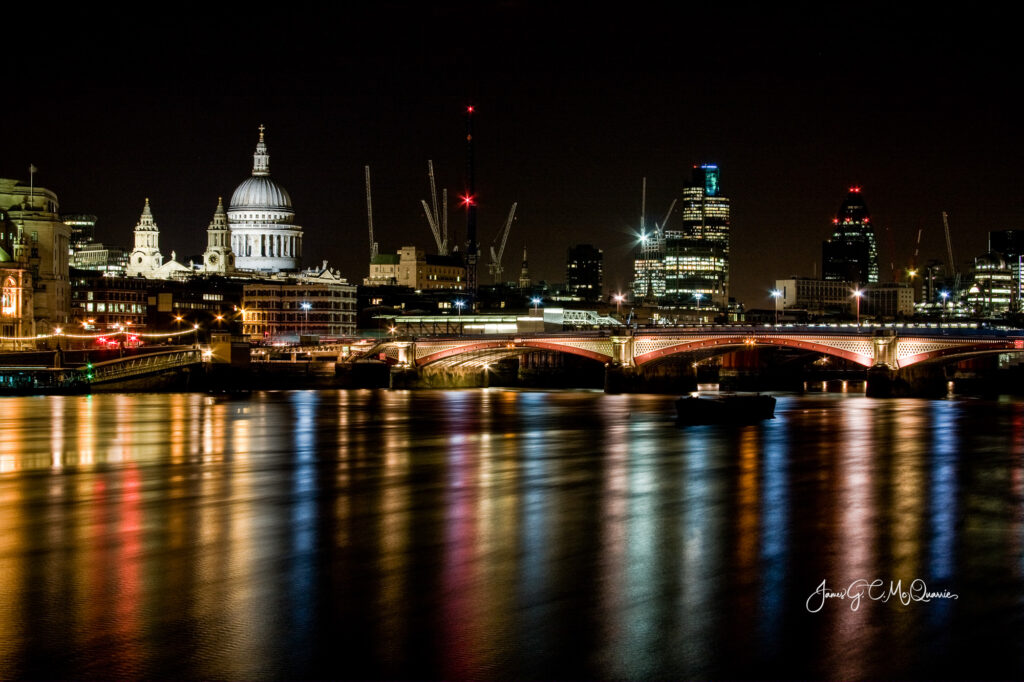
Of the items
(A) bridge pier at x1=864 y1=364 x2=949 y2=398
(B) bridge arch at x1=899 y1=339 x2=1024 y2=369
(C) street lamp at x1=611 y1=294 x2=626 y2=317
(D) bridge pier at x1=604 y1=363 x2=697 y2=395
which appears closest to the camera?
(B) bridge arch at x1=899 y1=339 x2=1024 y2=369

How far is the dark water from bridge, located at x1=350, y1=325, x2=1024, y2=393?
28037 millimetres

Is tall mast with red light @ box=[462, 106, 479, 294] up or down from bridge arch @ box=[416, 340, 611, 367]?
up

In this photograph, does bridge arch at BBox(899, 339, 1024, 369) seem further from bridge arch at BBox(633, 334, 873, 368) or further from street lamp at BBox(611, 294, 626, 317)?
street lamp at BBox(611, 294, 626, 317)

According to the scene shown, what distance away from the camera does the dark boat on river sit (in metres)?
58.1

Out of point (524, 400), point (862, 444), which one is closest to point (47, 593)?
point (862, 444)

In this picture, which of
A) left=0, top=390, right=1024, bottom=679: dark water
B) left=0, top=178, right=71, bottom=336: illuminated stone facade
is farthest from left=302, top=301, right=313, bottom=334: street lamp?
left=0, top=390, right=1024, bottom=679: dark water

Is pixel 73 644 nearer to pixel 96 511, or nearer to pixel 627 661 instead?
pixel 627 661

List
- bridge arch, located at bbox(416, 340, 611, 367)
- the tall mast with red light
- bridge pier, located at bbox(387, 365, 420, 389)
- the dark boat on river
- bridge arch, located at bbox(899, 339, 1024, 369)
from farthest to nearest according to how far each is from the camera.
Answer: the tall mast with red light < bridge pier, located at bbox(387, 365, 420, 389) < bridge arch, located at bbox(416, 340, 611, 367) < bridge arch, located at bbox(899, 339, 1024, 369) < the dark boat on river

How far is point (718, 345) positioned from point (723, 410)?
2463cm

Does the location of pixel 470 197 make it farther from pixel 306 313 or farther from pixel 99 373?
pixel 99 373

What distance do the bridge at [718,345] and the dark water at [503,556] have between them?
92.0 feet

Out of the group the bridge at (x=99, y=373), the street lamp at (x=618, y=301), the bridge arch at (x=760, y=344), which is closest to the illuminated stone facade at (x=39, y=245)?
the bridge at (x=99, y=373)

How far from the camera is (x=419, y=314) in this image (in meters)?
163

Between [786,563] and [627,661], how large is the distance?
24.1ft
